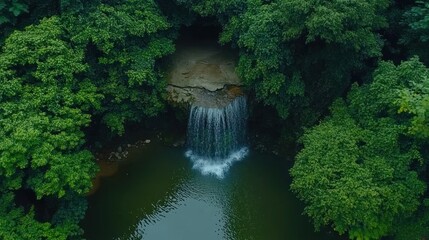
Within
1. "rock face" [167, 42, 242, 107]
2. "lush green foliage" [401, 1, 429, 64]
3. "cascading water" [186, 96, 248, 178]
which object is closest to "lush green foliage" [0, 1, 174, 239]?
"rock face" [167, 42, 242, 107]

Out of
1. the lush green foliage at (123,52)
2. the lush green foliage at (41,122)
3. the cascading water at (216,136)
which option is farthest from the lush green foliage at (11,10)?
the cascading water at (216,136)

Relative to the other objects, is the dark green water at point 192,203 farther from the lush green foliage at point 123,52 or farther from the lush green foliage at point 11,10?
the lush green foliage at point 11,10

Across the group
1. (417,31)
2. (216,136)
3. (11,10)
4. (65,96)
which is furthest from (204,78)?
(417,31)

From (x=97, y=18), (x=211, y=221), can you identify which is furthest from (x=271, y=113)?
(x=97, y=18)

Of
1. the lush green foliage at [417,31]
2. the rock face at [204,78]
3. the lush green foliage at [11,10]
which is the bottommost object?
the rock face at [204,78]

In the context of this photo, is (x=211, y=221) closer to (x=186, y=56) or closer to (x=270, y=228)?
(x=270, y=228)
